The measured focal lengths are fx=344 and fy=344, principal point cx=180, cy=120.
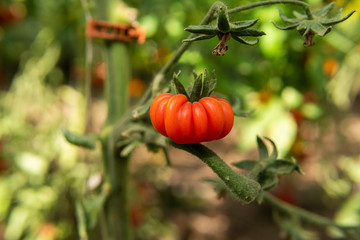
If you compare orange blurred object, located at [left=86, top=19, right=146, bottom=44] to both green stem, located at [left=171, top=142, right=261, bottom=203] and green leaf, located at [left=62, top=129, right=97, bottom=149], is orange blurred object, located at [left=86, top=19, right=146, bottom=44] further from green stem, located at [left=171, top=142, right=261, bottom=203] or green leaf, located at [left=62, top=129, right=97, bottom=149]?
green stem, located at [left=171, top=142, right=261, bottom=203]

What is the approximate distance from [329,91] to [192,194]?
803mm

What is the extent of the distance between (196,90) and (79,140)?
221mm

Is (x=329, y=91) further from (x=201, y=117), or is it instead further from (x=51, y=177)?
(x=51, y=177)

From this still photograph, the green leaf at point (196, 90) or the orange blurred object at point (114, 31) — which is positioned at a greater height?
the green leaf at point (196, 90)

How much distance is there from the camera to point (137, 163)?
1.68 m

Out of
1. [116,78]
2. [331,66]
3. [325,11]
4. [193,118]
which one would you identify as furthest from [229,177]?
[331,66]

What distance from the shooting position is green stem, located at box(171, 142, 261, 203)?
1.01 feet

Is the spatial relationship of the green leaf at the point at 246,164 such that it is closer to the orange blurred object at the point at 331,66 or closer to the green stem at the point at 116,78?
the green stem at the point at 116,78

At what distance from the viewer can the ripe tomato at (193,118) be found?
0.29 m

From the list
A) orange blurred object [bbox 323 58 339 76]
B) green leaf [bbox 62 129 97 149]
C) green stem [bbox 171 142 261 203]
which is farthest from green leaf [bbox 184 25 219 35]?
orange blurred object [bbox 323 58 339 76]

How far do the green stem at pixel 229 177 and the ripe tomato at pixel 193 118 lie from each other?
0.03 metres

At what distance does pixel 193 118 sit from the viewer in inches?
11.3

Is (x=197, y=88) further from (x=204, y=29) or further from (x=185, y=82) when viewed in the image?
(x=185, y=82)

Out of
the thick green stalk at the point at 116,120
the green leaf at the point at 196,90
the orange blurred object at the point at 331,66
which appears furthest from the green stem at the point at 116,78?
the orange blurred object at the point at 331,66
